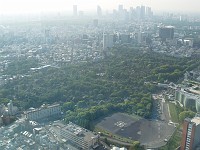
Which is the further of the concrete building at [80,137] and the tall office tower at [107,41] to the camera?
the tall office tower at [107,41]

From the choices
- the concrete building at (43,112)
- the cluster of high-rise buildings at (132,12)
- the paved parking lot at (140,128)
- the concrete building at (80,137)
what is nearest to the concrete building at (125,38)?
the paved parking lot at (140,128)

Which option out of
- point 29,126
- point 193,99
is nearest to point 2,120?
point 29,126

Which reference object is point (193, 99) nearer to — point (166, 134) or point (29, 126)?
point (166, 134)

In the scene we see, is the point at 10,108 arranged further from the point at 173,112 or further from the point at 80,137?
the point at 173,112

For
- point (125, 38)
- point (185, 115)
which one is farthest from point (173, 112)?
point (125, 38)

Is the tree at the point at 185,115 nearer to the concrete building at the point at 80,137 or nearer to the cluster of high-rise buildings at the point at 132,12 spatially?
the concrete building at the point at 80,137

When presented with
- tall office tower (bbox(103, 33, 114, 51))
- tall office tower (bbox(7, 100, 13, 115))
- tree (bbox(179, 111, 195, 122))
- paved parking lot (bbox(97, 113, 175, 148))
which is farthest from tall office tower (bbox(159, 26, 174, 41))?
tall office tower (bbox(7, 100, 13, 115))
